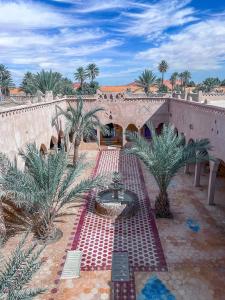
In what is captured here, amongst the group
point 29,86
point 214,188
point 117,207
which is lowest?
point 117,207

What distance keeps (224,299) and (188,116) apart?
1174 centimetres

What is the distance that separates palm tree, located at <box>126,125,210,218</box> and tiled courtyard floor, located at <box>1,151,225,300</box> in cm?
99

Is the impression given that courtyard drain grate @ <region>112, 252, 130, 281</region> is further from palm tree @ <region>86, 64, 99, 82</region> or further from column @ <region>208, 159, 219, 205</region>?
palm tree @ <region>86, 64, 99, 82</region>

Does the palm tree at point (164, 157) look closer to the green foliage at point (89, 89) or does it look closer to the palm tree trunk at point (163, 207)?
the palm tree trunk at point (163, 207)

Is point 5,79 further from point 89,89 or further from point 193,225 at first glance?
point 193,225

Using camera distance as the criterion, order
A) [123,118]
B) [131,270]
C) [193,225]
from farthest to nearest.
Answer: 1. [123,118]
2. [193,225]
3. [131,270]

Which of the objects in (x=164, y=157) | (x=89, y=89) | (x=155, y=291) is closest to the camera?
(x=155, y=291)

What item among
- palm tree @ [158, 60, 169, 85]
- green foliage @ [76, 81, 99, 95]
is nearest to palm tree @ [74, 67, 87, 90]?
green foliage @ [76, 81, 99, 95]

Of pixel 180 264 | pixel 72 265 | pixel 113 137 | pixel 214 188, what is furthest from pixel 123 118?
pixel 72 265

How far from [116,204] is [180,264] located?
4038 mm

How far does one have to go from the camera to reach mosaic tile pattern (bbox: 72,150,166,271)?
907 centimetres

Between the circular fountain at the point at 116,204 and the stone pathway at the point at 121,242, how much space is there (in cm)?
27

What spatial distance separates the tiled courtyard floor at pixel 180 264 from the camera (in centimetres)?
779

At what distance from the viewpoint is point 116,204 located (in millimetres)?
12102
